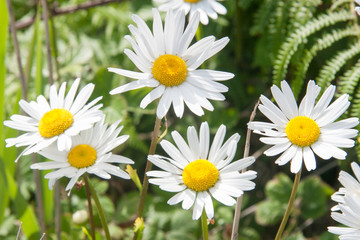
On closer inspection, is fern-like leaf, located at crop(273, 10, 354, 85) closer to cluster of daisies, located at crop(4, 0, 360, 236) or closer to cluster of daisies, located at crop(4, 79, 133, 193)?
cluster of daisies, located at crop(4, 0, 360, 236)

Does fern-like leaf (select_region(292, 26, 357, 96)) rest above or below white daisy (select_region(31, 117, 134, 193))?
above

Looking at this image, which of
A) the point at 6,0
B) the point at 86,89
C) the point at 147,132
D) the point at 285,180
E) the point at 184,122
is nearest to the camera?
the point at 86,89

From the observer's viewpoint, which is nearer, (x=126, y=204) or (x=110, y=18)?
(x=126, y=204)

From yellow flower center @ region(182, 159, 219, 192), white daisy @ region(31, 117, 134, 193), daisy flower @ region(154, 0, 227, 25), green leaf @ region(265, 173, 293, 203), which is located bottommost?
green leaf @ region(265, 173, 293, 203)

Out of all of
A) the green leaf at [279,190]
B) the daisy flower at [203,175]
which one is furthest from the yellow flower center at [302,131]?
the green leaf at [279,190]

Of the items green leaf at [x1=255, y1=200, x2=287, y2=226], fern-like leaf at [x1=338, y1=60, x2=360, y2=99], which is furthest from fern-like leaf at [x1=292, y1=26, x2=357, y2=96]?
green leaf at [x1=255, y1=200, x2=287, y2=226]

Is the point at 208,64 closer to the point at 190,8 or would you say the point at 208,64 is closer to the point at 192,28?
the point at 190,8

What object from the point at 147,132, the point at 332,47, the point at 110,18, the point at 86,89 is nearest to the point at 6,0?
the point at 86,89

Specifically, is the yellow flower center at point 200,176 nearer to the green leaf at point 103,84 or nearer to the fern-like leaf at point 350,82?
the fern-like leaf at point 350,82
